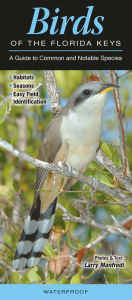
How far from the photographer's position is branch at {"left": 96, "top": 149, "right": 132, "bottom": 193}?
85.7 inches

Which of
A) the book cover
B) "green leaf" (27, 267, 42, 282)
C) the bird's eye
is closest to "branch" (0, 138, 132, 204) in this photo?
the book cover

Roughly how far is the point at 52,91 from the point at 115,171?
679 mm

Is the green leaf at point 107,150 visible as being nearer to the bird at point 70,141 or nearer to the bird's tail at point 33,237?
the bird at point 70,141

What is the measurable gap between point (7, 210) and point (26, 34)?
47.8 inches

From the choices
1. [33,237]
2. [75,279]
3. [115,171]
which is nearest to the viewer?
[115,171]

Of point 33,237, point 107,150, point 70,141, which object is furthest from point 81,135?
point 33,237

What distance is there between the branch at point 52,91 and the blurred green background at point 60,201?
19cm

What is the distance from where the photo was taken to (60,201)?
2.73 m

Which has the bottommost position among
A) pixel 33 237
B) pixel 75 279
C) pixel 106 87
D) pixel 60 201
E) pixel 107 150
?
pixel 75 279

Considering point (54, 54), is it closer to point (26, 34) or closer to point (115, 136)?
point (26, 34)

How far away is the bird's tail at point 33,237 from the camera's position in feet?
8.63

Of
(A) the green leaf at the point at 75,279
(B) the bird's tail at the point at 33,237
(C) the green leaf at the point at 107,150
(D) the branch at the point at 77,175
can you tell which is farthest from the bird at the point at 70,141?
(A) the green leaf at the point at 75,279

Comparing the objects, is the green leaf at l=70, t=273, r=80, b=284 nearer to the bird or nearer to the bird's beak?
the bird

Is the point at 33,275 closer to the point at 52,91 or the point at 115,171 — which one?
the point at 115,171
